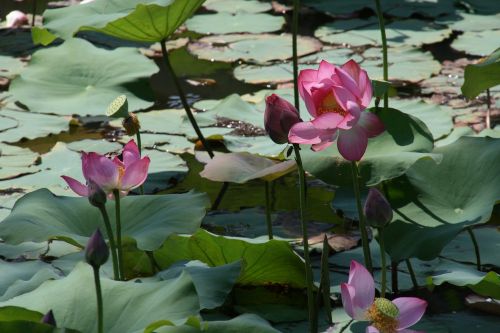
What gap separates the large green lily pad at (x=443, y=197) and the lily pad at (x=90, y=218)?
1.10ft

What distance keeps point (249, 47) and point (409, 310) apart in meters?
2.26

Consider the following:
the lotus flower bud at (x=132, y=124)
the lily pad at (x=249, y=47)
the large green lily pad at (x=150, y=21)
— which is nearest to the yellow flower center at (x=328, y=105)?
the lotus flower bud at (x=132, y=124)

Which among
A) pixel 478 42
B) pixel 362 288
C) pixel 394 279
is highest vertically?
pixel 362 288

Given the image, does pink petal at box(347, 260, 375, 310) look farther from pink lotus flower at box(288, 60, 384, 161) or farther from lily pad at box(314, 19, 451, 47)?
lily pad at box(314, 19, 451, 47)

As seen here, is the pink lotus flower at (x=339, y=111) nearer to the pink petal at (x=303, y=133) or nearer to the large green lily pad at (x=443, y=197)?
the pink petal at (x=303, y=133)

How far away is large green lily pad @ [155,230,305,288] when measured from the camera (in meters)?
1.53

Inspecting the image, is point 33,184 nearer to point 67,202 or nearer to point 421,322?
point 67,202

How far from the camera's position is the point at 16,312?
117 centimetres

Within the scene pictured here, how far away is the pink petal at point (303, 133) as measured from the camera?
1343 mm

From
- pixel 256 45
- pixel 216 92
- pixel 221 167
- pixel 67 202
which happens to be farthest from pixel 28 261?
pixel 256 45

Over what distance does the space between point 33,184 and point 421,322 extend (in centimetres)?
99

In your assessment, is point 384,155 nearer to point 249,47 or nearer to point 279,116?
point 279,116

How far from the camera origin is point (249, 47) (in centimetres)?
340

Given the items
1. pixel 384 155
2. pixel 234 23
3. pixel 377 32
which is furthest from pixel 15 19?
pixel 384 155
